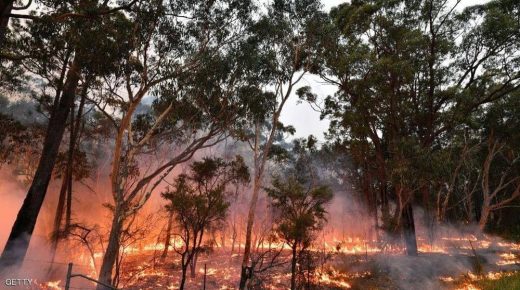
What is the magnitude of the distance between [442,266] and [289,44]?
485 inches

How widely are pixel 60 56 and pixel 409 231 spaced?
53.4ft

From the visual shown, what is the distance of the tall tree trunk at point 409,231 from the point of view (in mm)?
15844

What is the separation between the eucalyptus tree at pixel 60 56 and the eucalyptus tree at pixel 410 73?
981 centimetres

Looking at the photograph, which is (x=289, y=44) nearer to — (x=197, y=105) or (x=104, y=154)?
(x=197, y=105)

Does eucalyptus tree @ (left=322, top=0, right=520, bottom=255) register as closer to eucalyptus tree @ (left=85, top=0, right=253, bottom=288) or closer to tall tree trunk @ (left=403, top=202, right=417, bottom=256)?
tall tree trunk @ (left=403, top=202, right=417, bottom=256)

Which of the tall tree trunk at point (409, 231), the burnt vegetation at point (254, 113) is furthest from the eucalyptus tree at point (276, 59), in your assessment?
the tall tree trunk at point (409, 231)

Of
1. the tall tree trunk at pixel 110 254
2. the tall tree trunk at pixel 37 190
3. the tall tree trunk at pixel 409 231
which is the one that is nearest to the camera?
the tall tree trunk at pixel 37 190

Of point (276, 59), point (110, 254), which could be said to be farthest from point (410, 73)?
point (110, 254)

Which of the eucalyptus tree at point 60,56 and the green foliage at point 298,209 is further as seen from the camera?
the green foliage at point 298,209

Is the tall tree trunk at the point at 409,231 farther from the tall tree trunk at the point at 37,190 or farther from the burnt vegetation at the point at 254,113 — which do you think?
the tall tree trunk at the point at 37,190

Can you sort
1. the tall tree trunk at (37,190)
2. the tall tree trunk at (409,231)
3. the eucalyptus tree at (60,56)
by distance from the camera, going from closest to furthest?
the eucalyptus tree at (60,56) < the tall tree trunk at (37,190) < the tall tree trunk at (409,231)

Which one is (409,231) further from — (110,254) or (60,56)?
(60,56)

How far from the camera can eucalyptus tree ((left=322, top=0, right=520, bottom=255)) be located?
14.8 metres

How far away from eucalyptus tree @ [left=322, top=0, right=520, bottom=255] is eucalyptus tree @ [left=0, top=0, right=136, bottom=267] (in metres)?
9.81
